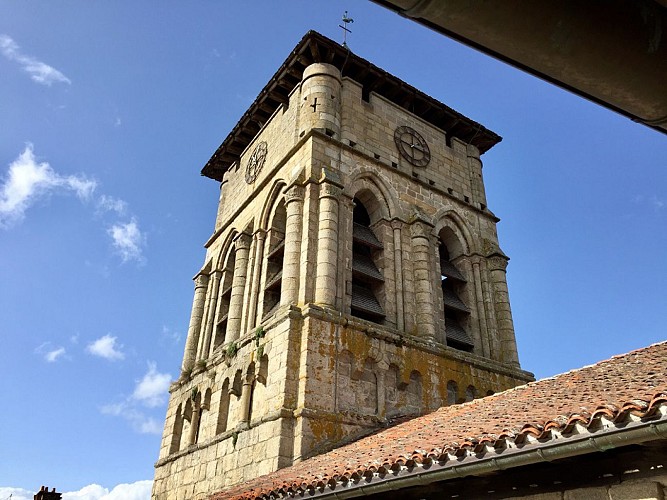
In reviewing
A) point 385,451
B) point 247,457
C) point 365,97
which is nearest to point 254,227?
point 365,97

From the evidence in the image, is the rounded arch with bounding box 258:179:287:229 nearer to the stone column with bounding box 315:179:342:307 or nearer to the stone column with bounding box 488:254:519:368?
the stone column with bounding box 315:179:342:307

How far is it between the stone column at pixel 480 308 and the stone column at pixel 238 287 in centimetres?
638

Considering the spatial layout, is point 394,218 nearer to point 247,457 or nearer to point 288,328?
point 288,328

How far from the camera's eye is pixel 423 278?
45.1ft

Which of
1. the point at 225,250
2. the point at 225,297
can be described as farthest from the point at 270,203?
the point at 225,297

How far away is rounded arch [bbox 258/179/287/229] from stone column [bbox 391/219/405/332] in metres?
3.31

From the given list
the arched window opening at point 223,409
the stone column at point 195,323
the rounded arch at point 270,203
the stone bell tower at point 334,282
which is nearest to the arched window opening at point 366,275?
the stone bell tower at point 334,282

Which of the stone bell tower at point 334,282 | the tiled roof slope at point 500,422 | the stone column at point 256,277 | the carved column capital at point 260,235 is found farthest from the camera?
the carved column capital at point 260,235

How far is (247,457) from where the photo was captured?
1052cm

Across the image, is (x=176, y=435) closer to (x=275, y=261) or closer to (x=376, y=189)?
(x=275, y=261)

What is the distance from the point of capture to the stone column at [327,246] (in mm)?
11703

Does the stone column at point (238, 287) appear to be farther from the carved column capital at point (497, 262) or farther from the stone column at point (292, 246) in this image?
the carved column capital at point (497, 262)

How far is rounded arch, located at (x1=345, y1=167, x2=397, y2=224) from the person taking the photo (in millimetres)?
14414

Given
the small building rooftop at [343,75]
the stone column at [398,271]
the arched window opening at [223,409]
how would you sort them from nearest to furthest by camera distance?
the arched window opening at [223,409]
the stone column at [398,271]
the small building rooftop at [343,75]
